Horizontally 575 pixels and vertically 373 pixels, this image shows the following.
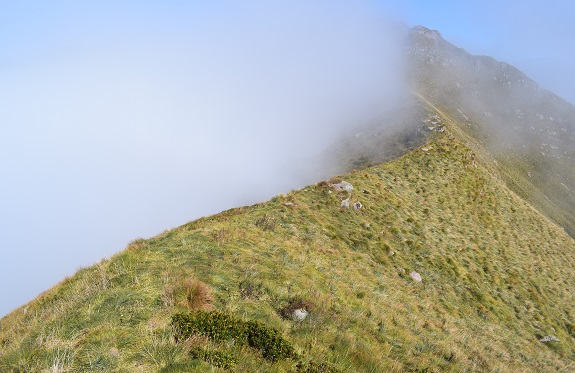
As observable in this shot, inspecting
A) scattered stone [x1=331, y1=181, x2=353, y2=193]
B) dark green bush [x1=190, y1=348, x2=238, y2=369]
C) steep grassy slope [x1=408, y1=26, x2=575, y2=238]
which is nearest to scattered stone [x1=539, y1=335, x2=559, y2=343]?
scattered stone [x1=331, y1=181, x2=353, y2=193]

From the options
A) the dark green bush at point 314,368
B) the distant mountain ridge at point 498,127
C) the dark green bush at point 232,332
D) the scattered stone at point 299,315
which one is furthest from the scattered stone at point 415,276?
the distant mountain ridge at point 498,127

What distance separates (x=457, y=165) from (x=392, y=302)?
31.3 m

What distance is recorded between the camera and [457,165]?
41719mm

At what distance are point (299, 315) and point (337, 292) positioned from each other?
403cm

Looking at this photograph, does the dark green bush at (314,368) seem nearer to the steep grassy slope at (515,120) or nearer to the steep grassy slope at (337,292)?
the steep grassy slope at (337,292)

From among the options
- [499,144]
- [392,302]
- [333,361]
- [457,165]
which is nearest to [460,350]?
[392,302]

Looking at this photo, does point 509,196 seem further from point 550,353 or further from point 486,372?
point 486,372

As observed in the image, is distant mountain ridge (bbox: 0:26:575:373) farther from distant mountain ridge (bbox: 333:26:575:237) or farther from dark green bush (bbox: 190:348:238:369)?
distant mountain ridge (bbox: 333:26:575:237)

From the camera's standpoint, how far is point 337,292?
14.0 metres

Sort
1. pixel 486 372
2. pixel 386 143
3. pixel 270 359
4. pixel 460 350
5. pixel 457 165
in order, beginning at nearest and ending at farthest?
pixel 270 359, pixel 486 372, pixel 460 350, pixel 457 165, pixel 386 143

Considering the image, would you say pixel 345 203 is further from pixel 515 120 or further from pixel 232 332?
pixel 515 120

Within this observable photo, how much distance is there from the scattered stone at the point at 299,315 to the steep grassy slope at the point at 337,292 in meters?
0.20

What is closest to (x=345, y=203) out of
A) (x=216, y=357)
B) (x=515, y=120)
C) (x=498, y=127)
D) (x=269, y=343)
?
(x=269, y=343)

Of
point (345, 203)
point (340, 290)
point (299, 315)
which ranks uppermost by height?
point (299, 315)
